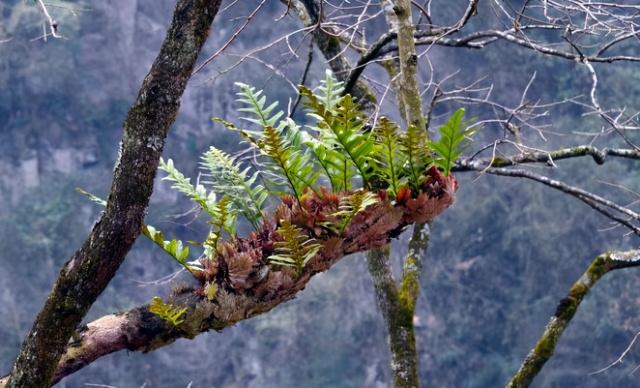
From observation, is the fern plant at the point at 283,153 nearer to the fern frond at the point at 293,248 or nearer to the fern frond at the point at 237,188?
the fern frond at the point at 237,188

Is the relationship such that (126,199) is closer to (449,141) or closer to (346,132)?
(346,132)

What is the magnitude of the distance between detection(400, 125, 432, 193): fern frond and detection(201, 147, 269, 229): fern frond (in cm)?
37

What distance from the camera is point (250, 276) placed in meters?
1.79

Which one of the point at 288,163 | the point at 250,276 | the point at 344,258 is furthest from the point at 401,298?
the point at 344,258

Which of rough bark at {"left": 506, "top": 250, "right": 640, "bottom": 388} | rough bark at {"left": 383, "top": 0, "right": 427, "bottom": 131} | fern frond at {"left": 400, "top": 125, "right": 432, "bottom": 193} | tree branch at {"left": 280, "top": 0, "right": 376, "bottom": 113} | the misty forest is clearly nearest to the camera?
fern frond at {"left": 400, "top": 125, "right": 432, "bottom": 193}

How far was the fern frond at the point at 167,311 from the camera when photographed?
1663 mm

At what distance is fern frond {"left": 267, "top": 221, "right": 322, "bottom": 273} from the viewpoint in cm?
174

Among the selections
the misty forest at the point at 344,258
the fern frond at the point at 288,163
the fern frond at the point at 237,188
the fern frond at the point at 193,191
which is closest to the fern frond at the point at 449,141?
the fern frond at the point at 288,163

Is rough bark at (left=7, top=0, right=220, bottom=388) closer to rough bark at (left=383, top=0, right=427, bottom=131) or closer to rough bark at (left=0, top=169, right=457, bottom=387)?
rough bark at (left=0, top=169, right=457, bottom=387)

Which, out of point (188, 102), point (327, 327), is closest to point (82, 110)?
point (188, 102)

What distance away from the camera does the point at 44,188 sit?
16.1 meters

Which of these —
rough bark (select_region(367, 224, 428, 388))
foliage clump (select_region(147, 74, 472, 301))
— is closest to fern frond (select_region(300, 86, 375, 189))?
foliage clump (select_region(147, 74, 472, 301))

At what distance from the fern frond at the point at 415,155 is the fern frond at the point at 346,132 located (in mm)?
82

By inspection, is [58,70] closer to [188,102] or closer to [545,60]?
[188,102]
